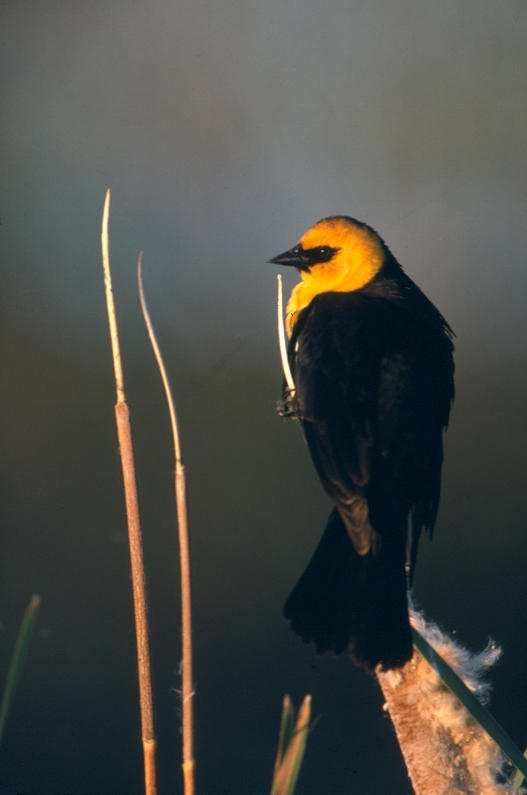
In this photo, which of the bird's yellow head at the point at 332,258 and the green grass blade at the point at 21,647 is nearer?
the green grass blade at the point at 21,647

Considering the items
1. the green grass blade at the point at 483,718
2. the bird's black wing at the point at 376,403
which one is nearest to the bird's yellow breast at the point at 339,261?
the bird's black wing at the point at 376,403

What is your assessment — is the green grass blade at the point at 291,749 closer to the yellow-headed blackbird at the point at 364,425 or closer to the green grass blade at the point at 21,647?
the green grass blade at the point at 21,647

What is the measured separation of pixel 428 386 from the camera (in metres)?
1.71

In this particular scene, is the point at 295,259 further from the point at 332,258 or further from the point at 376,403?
the point at 376,403

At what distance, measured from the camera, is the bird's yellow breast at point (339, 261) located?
2.12m

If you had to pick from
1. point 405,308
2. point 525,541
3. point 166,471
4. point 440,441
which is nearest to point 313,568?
point 440,441

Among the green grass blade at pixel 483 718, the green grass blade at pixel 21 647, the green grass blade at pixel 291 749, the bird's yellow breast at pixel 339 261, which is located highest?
the bird's yellow breast at pixel 339 261

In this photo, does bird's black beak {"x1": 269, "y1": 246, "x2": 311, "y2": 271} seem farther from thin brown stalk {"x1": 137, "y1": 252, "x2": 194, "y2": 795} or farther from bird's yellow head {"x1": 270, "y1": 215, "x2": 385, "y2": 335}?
thin brown stalk {"x1": 137, "y1": 252, "x2": 194, "y2": 795}

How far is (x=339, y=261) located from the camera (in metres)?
2.12

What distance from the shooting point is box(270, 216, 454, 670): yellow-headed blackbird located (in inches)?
51.4

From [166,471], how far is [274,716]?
1173mm

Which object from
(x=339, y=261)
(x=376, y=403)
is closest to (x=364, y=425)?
(x=376, y=403)

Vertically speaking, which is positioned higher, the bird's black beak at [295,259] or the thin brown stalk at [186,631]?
the bird's black beak at [295,259]

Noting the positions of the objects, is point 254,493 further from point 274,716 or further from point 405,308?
point 405,308
